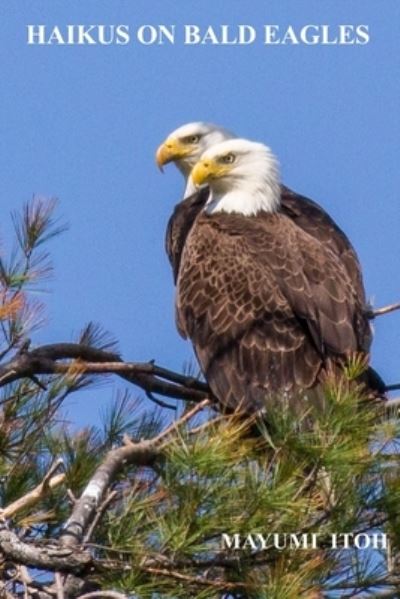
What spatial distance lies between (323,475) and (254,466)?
165 mm

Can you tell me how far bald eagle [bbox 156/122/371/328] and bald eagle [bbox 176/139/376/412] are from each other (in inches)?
2.4

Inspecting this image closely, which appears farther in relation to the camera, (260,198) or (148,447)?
(260,198)

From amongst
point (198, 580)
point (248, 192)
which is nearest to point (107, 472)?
point (198, 580)

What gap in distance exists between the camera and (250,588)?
12.5 feet

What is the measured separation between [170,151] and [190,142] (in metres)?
0.12

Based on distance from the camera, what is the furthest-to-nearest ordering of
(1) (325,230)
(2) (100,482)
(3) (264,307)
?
1. (1) (325,230)
2. (3) (264,307)
3. (2) (100,482)

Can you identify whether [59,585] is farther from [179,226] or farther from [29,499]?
[179,226]

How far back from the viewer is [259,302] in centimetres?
582

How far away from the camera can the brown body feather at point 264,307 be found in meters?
5.62

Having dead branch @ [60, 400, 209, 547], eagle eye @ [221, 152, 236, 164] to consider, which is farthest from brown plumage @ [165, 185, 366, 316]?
dead branch @ [60, 400, 209, 547]

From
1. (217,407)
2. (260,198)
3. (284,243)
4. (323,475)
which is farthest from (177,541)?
(260,198)

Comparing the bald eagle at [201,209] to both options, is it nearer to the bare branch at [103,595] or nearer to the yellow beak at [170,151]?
the yellow beak at [170,151]

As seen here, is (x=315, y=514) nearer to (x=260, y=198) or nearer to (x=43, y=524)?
(x=43, y=524)

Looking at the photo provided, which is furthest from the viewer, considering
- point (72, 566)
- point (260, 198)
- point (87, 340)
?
point (260, 198)
